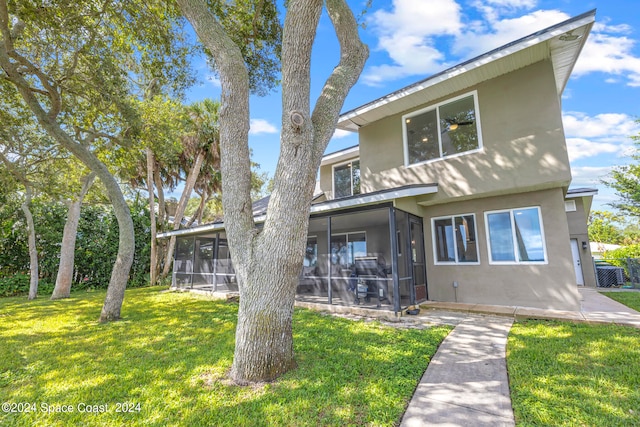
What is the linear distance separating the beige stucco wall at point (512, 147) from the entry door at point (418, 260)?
2.96ft

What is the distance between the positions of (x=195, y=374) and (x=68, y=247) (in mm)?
11319

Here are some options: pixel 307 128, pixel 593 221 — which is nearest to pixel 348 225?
pixel 307 128

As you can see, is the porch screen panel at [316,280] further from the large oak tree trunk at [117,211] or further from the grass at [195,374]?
the large oak tree trunk at [117,211]

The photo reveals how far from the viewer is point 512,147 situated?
656 centimetres

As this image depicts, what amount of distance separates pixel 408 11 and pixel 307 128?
6.37 metres

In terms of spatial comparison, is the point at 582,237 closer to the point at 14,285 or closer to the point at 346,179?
the point at 346,179

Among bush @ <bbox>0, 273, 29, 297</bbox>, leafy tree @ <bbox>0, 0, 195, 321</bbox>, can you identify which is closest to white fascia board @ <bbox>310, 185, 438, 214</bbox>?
leafy tree @ <bbox>0, 0, 195, 321</bbox>

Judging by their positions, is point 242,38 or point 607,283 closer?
point 242,38

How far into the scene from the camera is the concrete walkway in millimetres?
2619

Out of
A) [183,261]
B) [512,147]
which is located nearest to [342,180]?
[512,147]

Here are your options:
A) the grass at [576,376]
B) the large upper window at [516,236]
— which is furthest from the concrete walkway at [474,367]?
the large upper window at [516,236]

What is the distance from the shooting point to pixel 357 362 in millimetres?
3764

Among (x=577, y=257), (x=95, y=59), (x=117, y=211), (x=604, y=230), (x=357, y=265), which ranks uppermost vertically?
(x=95, y=59)

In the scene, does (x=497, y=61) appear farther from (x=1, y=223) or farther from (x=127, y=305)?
(x=1, y=223)
